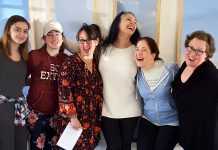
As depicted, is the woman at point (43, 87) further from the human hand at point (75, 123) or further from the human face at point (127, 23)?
the human face at point (127, 23)

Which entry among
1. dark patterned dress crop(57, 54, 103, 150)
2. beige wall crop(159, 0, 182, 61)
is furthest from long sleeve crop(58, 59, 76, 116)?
beige wall crop(159, 0, 182, 61)

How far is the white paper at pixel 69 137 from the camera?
208cm

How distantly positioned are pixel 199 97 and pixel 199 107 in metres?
0.07

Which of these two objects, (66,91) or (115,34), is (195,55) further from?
(66,91)

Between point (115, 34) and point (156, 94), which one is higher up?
point (115, 34)

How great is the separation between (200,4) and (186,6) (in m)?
0.12

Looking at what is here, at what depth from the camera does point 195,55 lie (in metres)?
1.84

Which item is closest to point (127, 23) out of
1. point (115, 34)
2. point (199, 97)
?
point (115, 34)

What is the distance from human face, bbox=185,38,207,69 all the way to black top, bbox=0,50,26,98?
3.96ft

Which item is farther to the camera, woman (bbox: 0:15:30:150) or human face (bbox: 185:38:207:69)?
woman (bbox: 0:15:30:150)

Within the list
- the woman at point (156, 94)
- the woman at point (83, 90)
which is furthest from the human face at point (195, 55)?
the woman at point (83, 90)

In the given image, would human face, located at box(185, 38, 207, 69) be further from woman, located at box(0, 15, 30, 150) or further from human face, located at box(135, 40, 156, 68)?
woman, located at box(0, 15, 30, 150)

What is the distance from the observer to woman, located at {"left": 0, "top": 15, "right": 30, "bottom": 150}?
79.1 inches

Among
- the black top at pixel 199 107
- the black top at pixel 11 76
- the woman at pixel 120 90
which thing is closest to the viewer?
the black top at pixel 199 107
